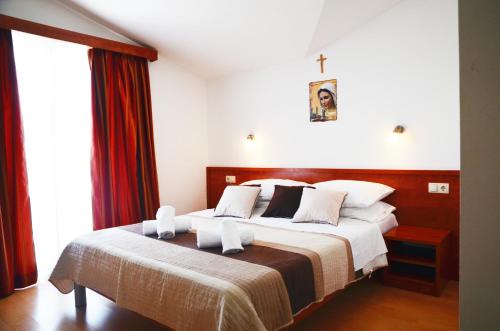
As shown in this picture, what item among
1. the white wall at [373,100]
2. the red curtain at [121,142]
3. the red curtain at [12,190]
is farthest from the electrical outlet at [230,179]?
the red curtain at [12,190]

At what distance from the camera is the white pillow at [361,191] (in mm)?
3020

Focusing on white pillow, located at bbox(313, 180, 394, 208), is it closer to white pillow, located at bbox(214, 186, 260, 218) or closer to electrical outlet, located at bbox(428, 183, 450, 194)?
electrical outlet, located at bbox(428, 183, 450, 194)

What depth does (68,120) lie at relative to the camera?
11.5ft

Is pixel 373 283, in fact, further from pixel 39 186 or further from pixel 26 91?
pixel 26 91

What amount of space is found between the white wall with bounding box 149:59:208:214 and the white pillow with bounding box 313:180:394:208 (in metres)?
2.00

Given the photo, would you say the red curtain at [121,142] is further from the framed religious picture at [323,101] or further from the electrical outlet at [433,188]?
the electrical outlet at [433,188]

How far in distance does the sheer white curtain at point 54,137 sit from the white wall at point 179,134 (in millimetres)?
872

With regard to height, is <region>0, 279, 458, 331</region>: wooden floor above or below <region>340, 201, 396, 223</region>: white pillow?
below

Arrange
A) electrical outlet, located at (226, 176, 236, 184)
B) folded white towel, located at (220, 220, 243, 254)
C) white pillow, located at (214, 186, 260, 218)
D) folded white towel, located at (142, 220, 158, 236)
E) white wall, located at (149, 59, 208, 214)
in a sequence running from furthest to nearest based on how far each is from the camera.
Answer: electrical outlet, located at (226, 176, 236, 184) < white wall, located at (149, 59, 208, 214) < white pillow, located at (214, 186, 260, 218) < folded white towel, located at (142, 220, 158, 236) < folded white towel, located at (220, 220, 243, 254)

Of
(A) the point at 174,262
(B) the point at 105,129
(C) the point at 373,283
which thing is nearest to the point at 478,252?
(A) the point at 174,262

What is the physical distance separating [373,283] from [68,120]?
3.33 metres

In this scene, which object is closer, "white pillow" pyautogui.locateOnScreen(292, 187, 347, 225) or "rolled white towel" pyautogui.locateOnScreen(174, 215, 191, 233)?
"rolled white towel" pyautogui.locateOnScreen(174, 215, 191, 233)

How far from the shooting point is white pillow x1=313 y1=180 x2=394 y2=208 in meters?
Answer: 3.02

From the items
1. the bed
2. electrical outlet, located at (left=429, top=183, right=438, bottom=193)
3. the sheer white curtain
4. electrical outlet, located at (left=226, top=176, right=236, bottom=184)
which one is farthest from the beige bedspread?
electrical outlet, located at (left=226, top=176, right=236, bottom=184)
